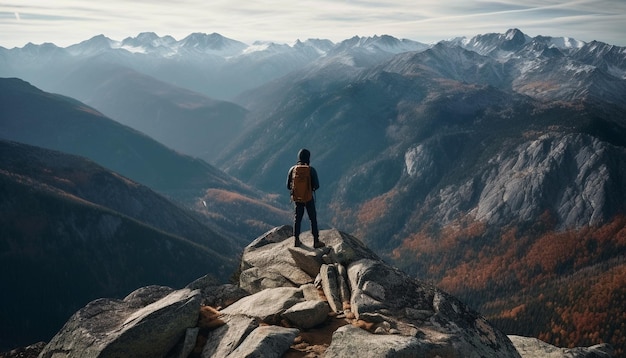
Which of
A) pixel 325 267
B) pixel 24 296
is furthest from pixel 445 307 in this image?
pixel 24 296

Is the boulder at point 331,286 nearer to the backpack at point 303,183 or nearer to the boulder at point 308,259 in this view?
the boulder at point 308,259

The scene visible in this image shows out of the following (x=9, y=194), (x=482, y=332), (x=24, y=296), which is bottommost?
(x=24, y=296)

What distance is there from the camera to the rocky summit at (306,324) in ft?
62.3

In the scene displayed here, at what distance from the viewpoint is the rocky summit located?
19.0m

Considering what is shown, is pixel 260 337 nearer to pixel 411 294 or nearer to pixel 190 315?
pixel 190 315

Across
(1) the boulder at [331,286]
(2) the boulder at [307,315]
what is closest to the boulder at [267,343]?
(2) the boulder at [307,315]

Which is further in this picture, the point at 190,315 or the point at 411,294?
the point at 411,294

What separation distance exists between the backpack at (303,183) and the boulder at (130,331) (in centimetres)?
950

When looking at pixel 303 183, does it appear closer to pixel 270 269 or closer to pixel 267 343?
pixel 270 269

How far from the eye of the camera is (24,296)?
16300cm

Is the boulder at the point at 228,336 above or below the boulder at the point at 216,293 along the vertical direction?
above

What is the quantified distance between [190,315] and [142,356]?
2.79 meters

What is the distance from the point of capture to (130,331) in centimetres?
2072

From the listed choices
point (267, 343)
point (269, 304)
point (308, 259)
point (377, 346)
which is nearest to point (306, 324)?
point (269, 304)
